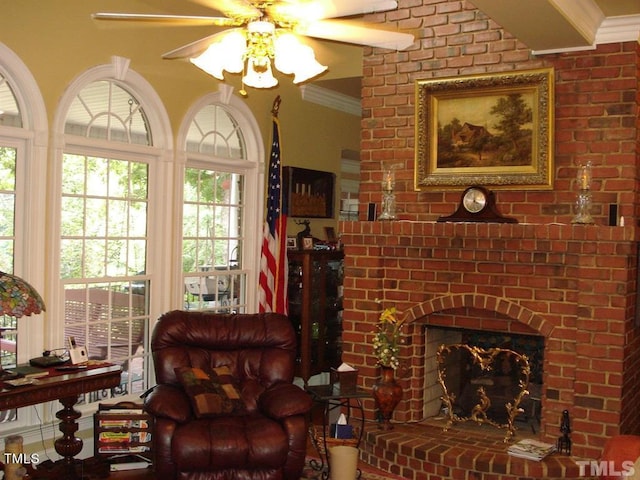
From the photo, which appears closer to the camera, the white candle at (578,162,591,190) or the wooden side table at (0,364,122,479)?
the wooden side table at (0,364,122,479)

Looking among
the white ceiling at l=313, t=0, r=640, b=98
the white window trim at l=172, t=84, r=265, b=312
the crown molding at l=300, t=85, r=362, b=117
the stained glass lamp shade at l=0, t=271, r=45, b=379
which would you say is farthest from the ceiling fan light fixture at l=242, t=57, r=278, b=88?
the crown molding at l=300, t=85, r=362, b=117

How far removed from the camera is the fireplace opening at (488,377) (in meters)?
4.84

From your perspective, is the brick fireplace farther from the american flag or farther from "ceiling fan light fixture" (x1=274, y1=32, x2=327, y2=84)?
"ceiling fan light fixture" (x1=274, y1=32, x2=327, y2=84)

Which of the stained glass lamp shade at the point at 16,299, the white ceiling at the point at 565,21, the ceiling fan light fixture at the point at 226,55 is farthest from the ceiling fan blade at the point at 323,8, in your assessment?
the stained glass lamp shade at the point at 16,299

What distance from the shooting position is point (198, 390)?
4.22 metres

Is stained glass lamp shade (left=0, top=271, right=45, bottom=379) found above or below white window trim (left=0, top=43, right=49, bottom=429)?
below

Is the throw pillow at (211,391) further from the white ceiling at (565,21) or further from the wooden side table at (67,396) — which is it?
the white ceiling at (565,21)

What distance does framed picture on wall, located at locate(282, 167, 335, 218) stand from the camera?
21.0 ft

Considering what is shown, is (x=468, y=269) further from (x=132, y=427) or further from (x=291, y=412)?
(x=132, y=427)

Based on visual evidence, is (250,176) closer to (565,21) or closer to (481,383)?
(481,383)

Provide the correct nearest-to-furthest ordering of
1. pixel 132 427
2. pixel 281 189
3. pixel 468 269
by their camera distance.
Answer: pixel 132 427, pixel 468 269, pixel 281 189

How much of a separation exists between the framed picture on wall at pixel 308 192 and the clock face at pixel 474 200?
2.00 m

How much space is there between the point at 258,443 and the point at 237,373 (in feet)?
2.59


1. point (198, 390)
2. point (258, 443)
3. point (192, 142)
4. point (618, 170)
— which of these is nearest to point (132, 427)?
point (198, 390)
